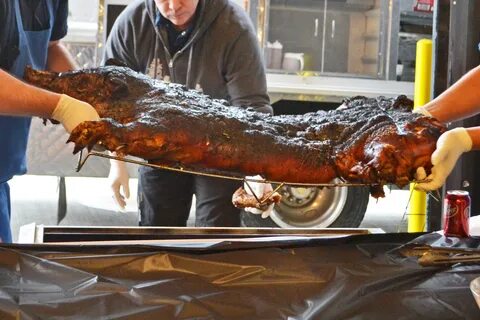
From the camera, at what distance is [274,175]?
2.10 metres

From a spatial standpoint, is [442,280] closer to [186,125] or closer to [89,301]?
[186,125]

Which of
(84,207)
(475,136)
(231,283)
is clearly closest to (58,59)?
(231,283)

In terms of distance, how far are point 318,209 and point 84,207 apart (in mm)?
2322

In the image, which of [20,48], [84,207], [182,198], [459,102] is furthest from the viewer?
[84,207]

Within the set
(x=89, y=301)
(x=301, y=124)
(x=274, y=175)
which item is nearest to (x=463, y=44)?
(x=301, y=124)

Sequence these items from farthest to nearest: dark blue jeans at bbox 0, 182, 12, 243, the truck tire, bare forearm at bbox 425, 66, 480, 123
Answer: the truck tire < dark blue jeans at bbox 0, 182, 12, 243 < bare forearm at bbox 425, 66, 480, 123

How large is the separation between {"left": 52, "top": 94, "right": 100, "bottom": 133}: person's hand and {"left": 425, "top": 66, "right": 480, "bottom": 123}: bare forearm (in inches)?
43.2

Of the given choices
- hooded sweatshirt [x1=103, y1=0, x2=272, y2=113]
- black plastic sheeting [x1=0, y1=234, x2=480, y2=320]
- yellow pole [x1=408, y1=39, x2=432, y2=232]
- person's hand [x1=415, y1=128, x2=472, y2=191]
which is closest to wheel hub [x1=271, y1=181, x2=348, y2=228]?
yellow pole [x1=408, y1=39, x2=432, y2=232]

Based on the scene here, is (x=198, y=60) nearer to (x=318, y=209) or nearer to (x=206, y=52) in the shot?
(x=206, y=52)

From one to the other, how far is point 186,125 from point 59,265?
0.52m

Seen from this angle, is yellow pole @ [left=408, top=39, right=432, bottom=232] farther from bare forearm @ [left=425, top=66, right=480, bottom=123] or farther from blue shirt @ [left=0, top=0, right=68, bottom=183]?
blue shirt @ [left=0, top=0, right=68, bottom=183]

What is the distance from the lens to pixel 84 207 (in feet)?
22.3

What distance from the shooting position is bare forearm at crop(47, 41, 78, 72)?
2973 millimetres

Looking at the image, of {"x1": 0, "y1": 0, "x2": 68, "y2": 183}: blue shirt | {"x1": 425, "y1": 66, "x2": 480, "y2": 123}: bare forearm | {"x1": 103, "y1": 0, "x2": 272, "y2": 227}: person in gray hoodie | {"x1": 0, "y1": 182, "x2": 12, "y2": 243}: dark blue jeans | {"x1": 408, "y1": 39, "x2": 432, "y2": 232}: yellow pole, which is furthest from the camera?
{"x1": 408, "y1": 39, "x2": 432, "y2": 232}: yellow pole
